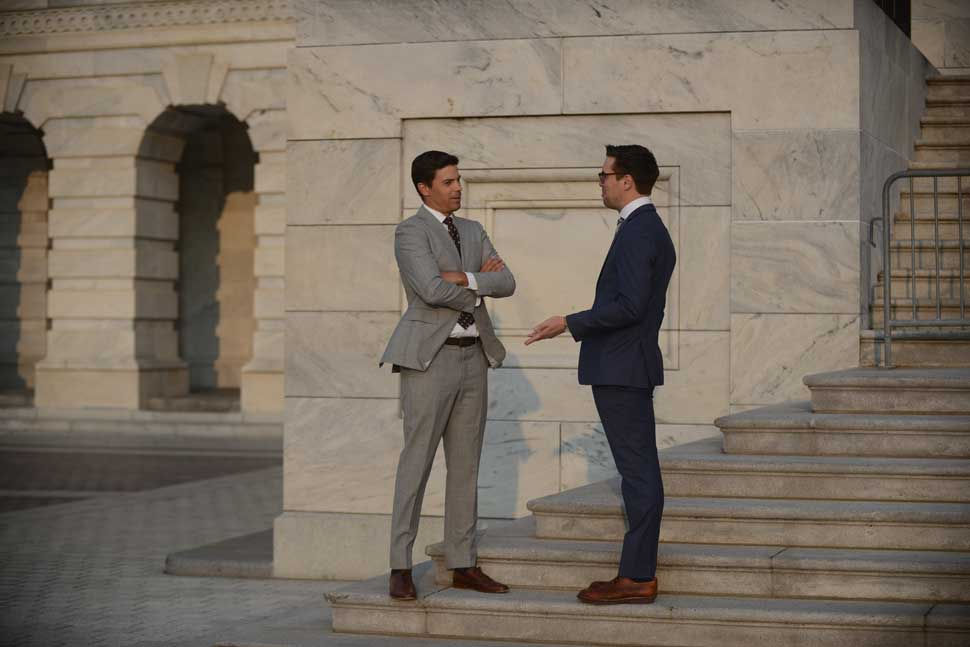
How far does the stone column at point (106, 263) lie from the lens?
2498 cm

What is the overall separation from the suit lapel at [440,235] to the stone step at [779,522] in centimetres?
150

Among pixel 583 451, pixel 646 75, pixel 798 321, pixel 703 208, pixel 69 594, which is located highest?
pixel 646 75

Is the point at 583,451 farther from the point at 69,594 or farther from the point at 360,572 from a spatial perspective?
the point at 69,594

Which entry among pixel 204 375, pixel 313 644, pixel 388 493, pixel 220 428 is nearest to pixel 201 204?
pixel 204 375

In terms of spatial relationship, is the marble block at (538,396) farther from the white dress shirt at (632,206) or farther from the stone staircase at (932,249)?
the white dress shirt at (632,206)

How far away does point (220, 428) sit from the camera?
23406 millimetres

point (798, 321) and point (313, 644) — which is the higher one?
point (798, 321)

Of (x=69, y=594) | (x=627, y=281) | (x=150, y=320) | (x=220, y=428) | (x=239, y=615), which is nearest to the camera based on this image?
(x=627, y=281)

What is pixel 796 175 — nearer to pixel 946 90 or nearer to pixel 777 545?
pixel 777 545

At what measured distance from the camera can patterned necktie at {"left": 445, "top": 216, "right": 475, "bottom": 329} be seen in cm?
732

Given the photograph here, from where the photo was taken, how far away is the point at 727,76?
394 inches

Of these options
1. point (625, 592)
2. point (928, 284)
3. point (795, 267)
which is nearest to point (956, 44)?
point (928, 284)

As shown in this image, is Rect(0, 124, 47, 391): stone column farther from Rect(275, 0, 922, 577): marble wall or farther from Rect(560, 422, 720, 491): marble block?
Rect(560, 422, 720, 491): marble block

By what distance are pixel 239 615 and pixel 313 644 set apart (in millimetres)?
1969
